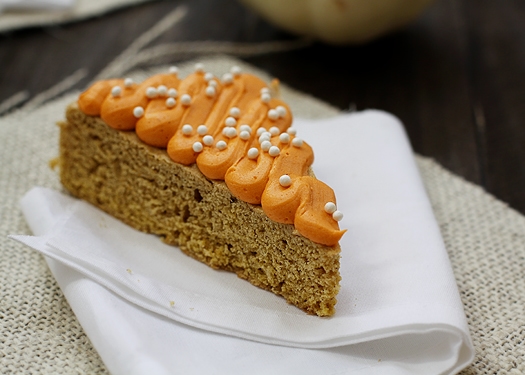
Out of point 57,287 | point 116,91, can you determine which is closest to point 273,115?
point 116,91

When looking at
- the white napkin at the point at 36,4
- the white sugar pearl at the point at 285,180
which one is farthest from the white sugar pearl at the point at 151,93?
the white napkin at the point at 36,4

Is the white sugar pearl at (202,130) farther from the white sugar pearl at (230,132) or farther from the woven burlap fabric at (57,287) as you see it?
the woven burlap fabric at (57,287)

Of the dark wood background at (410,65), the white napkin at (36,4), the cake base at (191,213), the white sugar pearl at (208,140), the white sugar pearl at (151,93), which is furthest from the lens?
the white napkin at (36,4)

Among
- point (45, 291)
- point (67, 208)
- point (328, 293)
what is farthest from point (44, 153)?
point (328, 293)

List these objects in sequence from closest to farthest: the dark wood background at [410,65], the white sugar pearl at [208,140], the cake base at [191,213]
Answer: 1. the cake base at [191,213]
2. the white sugar pearl at [208,140]
3. the dark wood background at [410,65]

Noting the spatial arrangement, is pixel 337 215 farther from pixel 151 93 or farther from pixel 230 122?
pixel 151 93
